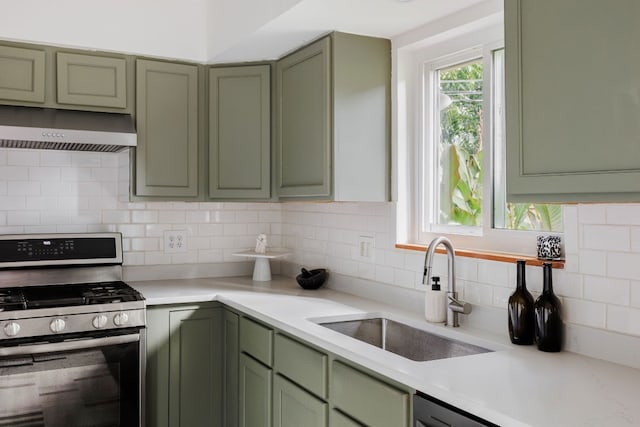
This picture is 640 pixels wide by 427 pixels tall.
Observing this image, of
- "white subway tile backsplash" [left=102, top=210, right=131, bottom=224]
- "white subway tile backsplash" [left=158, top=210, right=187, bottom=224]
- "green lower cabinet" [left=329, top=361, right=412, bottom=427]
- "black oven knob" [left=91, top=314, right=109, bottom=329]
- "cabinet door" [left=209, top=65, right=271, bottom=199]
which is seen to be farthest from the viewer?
"white subway tile backsplash" [left=158, top=210, right=187, bottom=224]

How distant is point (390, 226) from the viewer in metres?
2.77

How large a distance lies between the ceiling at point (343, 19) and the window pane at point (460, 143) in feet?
0.93

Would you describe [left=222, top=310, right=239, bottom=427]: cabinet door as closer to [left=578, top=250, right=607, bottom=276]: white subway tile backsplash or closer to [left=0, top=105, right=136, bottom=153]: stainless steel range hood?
[left=0, top=105, right=136, bottom=153]: stainless steel range hood

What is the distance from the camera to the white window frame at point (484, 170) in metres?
2.31

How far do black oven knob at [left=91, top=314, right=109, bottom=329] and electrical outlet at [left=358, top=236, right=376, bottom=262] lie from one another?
1.22 m

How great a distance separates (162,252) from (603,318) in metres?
2.45

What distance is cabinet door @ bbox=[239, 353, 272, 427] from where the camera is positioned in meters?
2.52

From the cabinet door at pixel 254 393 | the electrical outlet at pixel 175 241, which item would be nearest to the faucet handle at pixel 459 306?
the cabinet door at pixel 254 393

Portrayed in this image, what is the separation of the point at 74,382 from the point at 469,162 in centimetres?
193

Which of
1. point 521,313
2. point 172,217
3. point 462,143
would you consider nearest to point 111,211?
point 172,217

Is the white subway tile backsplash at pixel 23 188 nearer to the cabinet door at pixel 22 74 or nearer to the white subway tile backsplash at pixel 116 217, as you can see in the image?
the white subway tile backsplash at pixel 116 217

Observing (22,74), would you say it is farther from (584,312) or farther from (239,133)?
(584,312)

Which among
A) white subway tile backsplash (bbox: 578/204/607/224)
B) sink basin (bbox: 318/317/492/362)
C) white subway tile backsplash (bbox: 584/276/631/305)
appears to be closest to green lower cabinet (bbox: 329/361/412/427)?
sink basin (bbox: 318/317/492/362)

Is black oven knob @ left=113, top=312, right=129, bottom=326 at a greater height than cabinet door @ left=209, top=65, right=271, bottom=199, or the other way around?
cabinet door @ left=209, top=65, right=271, bottom=199
